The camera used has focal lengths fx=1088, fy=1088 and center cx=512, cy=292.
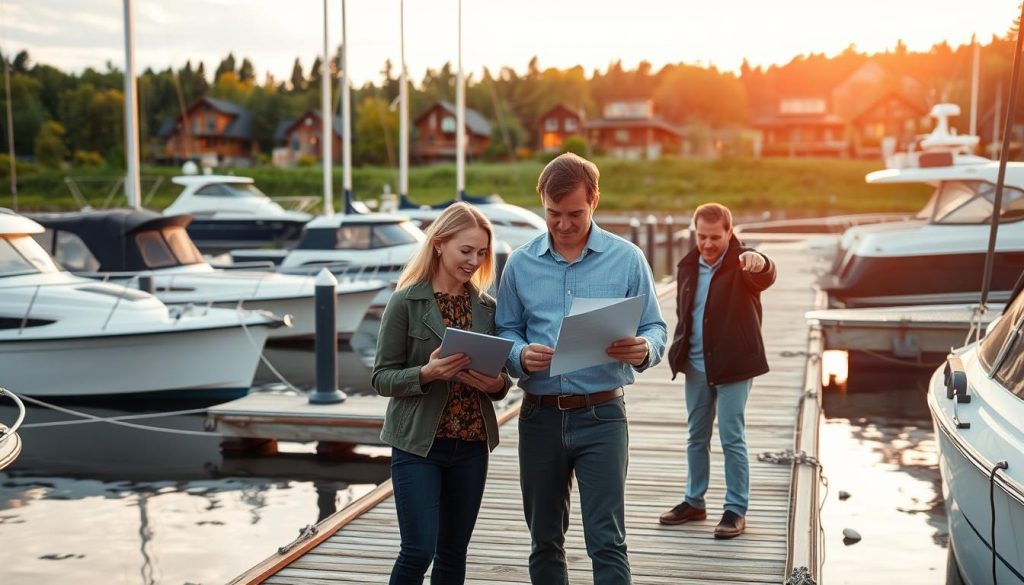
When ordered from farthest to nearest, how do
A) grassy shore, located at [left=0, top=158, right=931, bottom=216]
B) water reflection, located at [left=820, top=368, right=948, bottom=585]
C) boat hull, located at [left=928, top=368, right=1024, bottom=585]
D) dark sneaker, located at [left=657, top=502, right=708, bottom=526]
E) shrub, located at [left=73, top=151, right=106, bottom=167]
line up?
shrub, located at [left=73, top=151, right=106, bottom=167] < grassy shore, located at [left=0, top=158, right=931, bottom=216] < water reflection, located at [left=820, top=368, right=948, bottom=585] < dark sneaker, located at [left=657, top=502, right=708, bottom=526] < boat hull, located at [left=928, top=368, right=1024, bottom=585]

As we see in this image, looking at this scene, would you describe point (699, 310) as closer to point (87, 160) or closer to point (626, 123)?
point (87, 160)

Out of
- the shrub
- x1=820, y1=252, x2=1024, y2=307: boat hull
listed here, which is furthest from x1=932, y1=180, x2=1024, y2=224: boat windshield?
the shrub

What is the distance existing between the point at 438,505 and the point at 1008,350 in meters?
3.43

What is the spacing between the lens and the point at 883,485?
930 cm

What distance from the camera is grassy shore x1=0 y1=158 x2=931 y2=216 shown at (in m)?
58.8

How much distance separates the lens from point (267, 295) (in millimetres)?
16312

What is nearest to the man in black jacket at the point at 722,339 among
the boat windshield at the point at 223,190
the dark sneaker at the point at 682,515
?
the dark sneaker at the point at 682,515

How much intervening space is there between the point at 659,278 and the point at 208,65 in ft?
325

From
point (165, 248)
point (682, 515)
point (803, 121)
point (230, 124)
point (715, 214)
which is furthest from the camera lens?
point (230, 124)

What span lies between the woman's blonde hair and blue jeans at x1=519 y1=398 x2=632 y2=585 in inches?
22.3

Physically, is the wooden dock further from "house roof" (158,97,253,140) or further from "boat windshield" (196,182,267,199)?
"house roof" (158,97,253,140)

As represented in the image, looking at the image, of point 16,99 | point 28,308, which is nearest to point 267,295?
point 28,308

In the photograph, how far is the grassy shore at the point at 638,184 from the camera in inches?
2315

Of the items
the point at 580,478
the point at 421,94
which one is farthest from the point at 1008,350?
the point at 421,94
